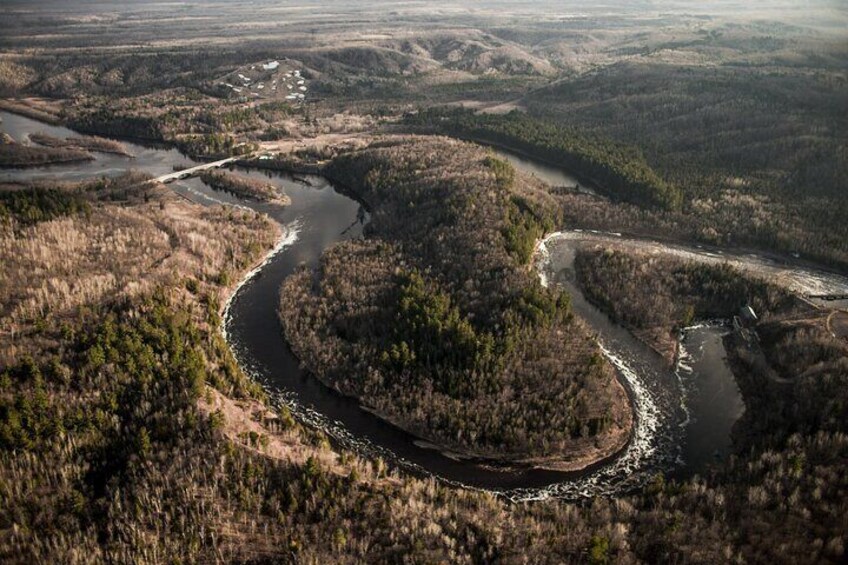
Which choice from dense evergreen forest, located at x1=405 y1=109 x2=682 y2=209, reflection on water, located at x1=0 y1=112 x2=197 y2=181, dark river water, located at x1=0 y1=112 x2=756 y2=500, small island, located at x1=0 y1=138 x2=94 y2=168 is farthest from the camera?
small island, located at x1=0 y1=138 x2=94 y2=168

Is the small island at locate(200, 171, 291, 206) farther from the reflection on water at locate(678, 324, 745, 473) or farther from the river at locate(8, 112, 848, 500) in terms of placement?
the reflection on water at locate(678, 324, 745, 473)

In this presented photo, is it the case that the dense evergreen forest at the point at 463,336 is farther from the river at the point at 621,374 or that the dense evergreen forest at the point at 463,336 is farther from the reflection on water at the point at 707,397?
the reflection on water at the point at 707,397

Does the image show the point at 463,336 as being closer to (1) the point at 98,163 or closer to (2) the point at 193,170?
(2) the point at 193,170

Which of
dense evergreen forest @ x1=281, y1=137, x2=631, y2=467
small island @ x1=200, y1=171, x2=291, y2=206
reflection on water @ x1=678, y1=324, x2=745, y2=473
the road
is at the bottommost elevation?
reflection on water @ x1=678, y1=324, x2=745, y2=473

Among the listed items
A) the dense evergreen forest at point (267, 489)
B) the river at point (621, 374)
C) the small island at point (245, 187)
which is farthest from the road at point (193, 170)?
the dense evergreen forest at point (267, 489)

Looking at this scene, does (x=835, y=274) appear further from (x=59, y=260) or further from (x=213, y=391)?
(x=59, y=260)

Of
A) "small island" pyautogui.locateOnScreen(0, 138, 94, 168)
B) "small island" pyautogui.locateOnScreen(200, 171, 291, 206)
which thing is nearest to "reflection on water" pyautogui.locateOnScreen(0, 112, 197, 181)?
"small island" pyautogui.locateOnScreen(0, 138, 94, 168)
